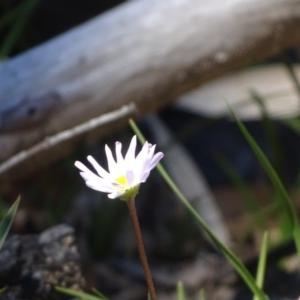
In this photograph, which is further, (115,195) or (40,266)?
(40,266)

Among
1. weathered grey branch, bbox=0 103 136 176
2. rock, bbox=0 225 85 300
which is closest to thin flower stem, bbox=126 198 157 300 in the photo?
rock, bbox=0 225 85 300

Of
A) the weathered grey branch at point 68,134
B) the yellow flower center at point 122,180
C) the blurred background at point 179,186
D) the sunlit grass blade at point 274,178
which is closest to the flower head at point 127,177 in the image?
the yellow flower center at point 122,180

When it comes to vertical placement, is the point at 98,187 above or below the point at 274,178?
above

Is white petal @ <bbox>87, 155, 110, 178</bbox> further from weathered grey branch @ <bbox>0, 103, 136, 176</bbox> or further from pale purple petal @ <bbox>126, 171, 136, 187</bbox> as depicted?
weathered grey branch @ <bbox>0, 103, 136, 176</bbox>

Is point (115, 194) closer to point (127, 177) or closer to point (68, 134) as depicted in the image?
point (127, 177)

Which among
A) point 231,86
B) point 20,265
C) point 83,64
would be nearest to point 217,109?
point 231,86

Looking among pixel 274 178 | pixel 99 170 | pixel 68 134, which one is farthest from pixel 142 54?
pixel 99 170
